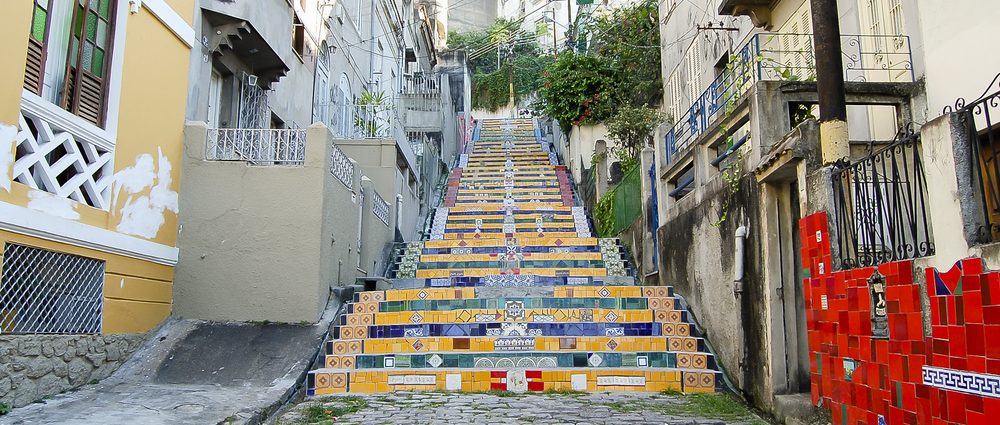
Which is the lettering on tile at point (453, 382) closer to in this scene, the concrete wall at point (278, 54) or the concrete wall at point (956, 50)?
the concrete wall at point (278, 54)

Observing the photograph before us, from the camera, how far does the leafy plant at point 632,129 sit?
15742 mm

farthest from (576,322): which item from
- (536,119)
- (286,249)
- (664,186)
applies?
(536,119)

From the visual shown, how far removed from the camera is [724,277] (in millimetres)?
7637

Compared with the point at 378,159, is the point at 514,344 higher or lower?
lower

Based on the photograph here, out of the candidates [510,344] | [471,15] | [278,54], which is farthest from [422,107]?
[471,15]

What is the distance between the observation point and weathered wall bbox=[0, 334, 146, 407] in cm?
583

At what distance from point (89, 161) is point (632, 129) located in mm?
11383

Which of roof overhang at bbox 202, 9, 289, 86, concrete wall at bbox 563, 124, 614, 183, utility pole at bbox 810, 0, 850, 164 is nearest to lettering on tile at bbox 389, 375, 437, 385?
utility pole at bbox 810, 0, 850, 164

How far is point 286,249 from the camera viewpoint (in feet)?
28.5

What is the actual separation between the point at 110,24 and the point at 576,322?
6.23 metres

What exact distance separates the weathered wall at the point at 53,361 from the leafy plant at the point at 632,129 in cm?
1095

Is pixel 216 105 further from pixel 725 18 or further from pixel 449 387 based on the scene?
pixel 725 18

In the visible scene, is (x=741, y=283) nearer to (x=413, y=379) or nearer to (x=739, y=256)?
(x=739, y=256)

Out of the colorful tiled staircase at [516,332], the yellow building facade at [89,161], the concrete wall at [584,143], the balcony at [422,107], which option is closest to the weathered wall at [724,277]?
the colorful tiled staircase at [516,332]
